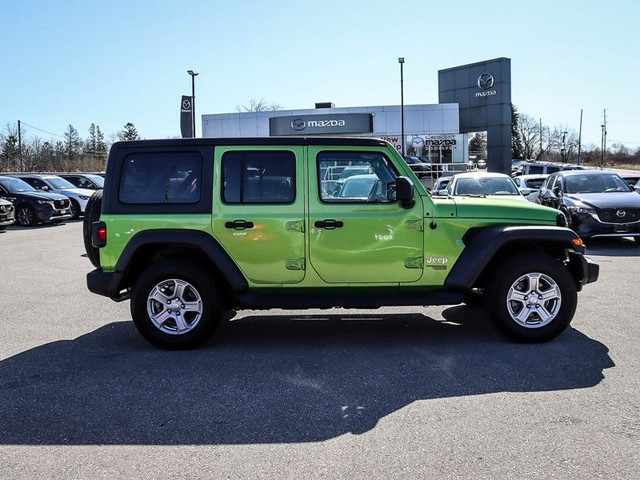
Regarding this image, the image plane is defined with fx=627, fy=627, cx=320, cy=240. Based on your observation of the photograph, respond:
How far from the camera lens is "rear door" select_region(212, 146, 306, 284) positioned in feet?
19.7

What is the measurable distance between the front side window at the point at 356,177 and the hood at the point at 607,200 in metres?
8.87

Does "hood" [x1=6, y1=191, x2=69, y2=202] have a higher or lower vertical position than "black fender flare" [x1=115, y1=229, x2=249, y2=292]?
higher

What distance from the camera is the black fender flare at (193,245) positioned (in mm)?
5941

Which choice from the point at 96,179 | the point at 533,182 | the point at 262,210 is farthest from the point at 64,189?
→ the point at 262,210

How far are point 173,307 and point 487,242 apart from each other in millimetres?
3058

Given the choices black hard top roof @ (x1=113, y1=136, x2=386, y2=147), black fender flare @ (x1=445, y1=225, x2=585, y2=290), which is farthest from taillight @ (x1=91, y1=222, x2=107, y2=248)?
black fender flare @ (x1=445, y1=225, x2=585, y2=290)

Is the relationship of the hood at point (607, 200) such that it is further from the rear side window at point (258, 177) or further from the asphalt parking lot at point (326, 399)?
the rear side window at point (258, 177)

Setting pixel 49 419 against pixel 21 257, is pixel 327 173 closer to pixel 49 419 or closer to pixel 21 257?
pixel 49 419

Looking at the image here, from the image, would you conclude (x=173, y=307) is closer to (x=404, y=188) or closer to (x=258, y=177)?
(x=258, y=177)

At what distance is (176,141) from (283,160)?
1.08m

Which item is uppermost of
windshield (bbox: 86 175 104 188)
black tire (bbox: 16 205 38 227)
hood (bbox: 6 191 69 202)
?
windshield (bbox: 86 175 104 188)

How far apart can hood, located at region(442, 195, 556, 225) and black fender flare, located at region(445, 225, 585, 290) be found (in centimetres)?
13

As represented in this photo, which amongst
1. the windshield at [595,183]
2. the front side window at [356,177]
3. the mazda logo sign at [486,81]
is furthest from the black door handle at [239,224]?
the mazda logo sign at [486,81]

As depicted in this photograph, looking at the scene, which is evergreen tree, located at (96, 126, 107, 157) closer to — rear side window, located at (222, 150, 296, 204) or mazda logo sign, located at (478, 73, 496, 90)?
mazda logo sign, located at (478, 73, 496, 90)
